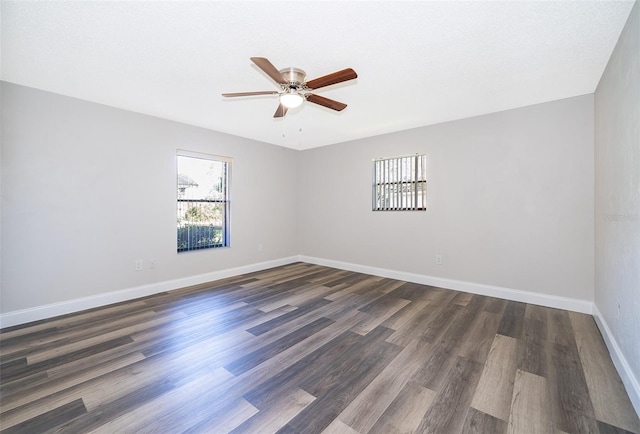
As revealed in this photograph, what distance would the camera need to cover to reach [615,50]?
82.4 inches

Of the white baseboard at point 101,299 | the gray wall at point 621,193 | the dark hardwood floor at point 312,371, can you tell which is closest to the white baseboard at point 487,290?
the dark hardwood floor at point 312,371

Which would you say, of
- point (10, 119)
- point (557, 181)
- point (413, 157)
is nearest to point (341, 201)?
point (413, 157)

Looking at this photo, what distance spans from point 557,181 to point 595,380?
2.23 m

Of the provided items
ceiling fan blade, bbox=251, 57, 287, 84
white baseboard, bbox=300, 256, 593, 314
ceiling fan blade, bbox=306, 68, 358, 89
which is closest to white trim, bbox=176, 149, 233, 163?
ceiling fan blade, bbox=251, 57, 287, 84

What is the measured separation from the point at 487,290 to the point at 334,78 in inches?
135

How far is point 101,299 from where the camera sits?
3.30m

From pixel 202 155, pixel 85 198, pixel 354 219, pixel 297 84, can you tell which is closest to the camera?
pixel 297 84

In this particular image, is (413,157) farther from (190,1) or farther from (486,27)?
(190,1)

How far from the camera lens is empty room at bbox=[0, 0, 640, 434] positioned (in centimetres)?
170

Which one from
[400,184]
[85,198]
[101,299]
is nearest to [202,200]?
[85,198]

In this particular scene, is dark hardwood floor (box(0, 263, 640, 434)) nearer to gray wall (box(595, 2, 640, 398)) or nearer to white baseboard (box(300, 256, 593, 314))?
white baseboard (box(300, 256, 593, 314))

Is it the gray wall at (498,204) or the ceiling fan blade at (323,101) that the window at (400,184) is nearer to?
the gray wall at (498,204)

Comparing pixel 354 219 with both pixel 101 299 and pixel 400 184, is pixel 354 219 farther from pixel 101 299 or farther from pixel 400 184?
pixel 101 299

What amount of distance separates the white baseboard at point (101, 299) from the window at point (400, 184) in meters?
2.91
